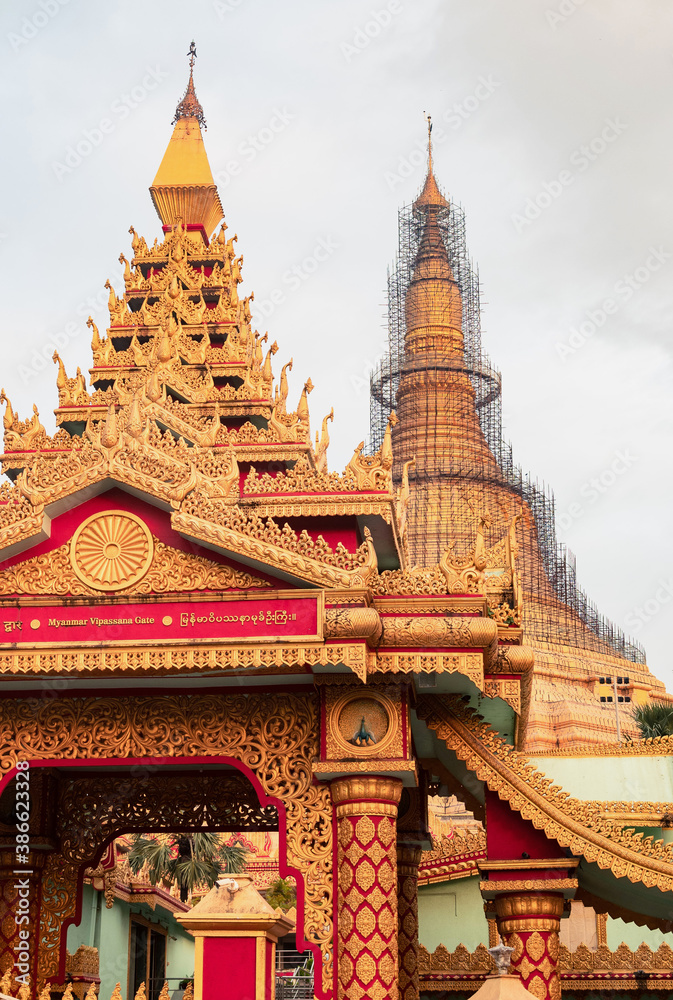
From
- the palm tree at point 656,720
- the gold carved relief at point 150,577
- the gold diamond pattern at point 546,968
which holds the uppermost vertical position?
the palm tree at point 656,720

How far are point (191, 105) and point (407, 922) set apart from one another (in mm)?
20421

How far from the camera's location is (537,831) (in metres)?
14.1

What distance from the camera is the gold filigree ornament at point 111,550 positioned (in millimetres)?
13414

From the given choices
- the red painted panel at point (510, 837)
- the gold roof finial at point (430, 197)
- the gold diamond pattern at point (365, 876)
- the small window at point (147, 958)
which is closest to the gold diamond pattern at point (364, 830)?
the gold diamond pattern at point (365, 876)

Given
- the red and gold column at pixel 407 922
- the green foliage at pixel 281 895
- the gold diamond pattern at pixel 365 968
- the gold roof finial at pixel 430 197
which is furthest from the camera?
the gold roof finial at pixel 430 197

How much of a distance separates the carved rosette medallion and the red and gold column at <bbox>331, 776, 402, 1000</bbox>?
1.02 ft

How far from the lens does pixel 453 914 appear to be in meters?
22.8

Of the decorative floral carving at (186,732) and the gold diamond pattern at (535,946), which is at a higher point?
the decorative floral carving at (186,732)

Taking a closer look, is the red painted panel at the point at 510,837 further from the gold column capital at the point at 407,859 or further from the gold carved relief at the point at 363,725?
the gold column capital at the point at 407,859

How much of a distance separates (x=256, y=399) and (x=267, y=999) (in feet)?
39.4

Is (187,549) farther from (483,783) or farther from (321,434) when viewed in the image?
(321,434)

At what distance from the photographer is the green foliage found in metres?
33.1

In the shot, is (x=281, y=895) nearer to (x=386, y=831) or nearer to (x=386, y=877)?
(x=386, y=831)

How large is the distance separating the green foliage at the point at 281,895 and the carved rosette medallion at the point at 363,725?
20.0 m
